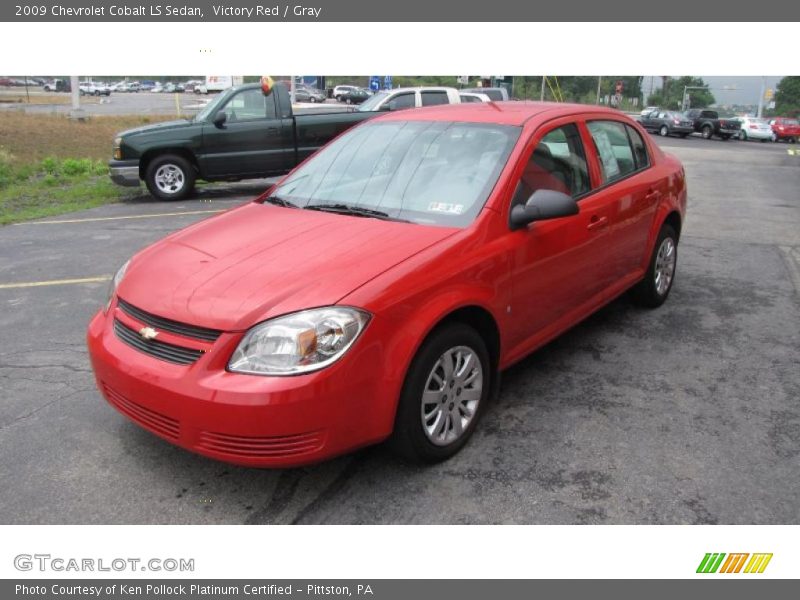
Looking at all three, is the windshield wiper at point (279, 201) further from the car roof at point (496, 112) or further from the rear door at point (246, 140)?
the rear door at point (246, 140)

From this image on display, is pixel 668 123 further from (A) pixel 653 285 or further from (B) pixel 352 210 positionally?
(B) pixel 352 210

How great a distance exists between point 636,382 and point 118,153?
30.2 feet

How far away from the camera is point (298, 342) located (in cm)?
267

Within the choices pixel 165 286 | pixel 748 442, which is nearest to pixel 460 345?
pixel 165 286

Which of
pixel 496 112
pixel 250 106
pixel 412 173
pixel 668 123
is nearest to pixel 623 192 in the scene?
pixel 496 112

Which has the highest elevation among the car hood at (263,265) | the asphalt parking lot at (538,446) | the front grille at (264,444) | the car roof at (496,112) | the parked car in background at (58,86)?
the parked car in background at (58,86)

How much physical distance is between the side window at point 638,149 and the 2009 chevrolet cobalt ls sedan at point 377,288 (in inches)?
20.0

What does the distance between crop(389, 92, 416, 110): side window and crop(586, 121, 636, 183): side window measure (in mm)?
A: 8113

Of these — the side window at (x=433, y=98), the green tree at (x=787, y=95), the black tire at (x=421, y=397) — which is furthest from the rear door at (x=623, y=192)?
the green tree at (x=787, y=95)

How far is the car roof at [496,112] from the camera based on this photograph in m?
4.04

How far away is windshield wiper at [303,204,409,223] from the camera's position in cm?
355

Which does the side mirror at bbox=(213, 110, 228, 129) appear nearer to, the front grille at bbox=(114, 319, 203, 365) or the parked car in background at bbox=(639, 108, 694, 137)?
the front grille at bbox=(114, 319, 203, 365)

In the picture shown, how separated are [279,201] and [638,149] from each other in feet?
9.44

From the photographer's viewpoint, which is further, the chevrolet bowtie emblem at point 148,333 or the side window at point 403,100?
the side window at point 403,100
